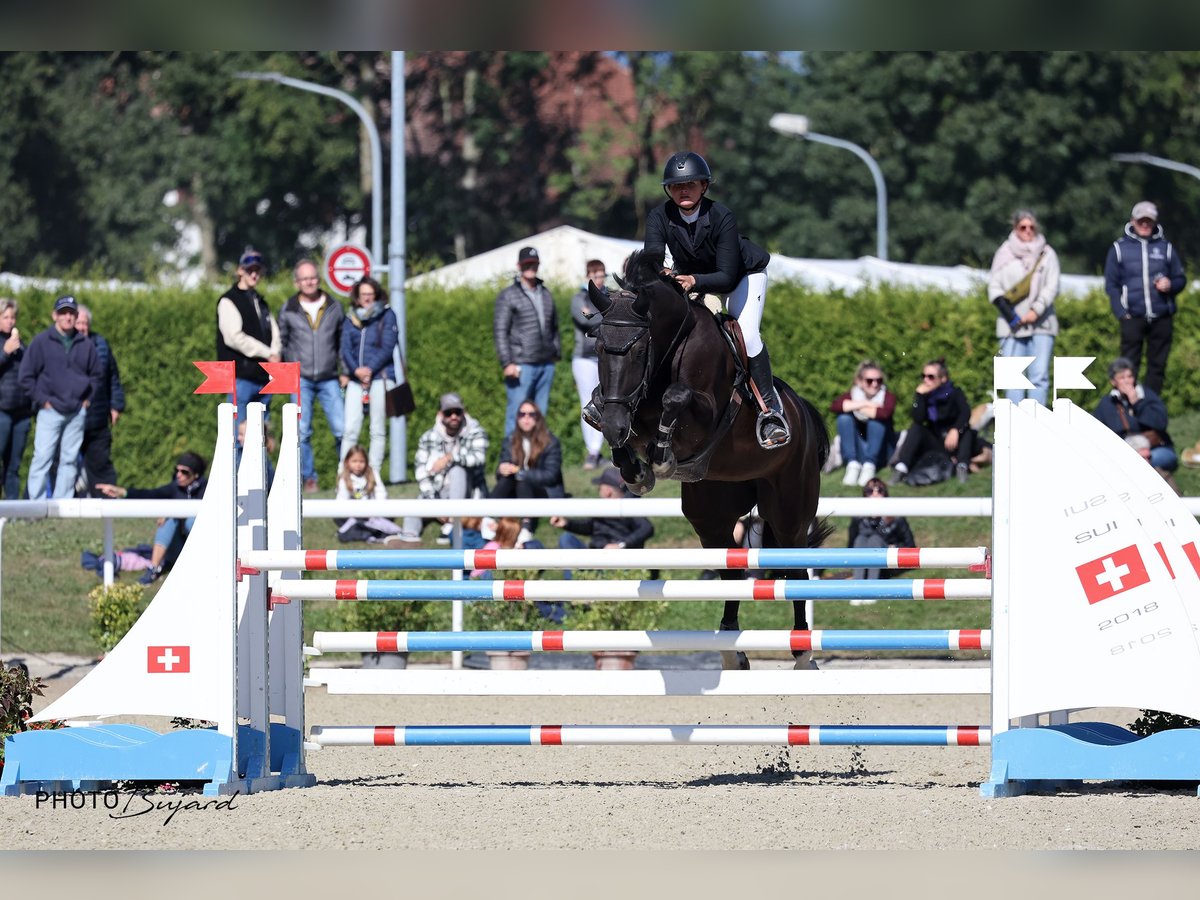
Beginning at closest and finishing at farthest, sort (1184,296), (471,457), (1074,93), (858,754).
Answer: (858,754), (471,457), (1184,296), (1074,93)

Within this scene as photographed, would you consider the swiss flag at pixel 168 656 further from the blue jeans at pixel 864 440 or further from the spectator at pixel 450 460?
the blue jeans at pixel 864 440

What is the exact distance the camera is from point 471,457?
12.2 meters

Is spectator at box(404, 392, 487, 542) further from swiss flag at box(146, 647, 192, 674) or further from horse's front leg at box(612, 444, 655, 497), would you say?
swiss flag at box(146, 647, 192, 674)

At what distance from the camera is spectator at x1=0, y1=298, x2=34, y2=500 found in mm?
12820

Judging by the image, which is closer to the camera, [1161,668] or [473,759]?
[1161,668]

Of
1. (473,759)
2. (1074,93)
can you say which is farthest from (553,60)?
(473,759)

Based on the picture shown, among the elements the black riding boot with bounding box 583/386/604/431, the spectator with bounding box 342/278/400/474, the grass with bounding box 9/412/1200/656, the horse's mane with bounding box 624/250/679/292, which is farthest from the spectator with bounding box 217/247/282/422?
the black riding boot with bounding box 583/386/604/431

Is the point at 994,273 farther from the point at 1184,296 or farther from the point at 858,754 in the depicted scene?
the point at 858,754

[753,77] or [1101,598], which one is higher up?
[753,77]

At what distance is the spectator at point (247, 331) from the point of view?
39.1 feet

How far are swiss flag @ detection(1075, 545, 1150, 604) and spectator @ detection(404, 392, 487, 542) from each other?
6675 mm

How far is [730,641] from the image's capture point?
6316mm

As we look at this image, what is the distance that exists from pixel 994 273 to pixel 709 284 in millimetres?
6339
